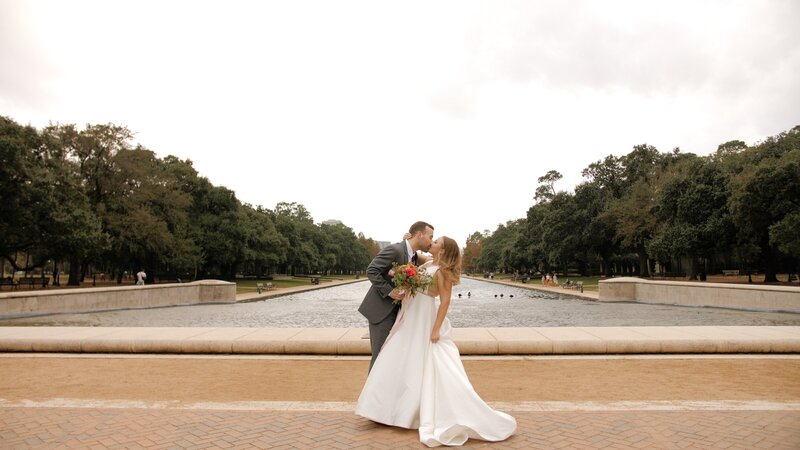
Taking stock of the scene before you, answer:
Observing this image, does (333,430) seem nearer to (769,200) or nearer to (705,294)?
(705,294)

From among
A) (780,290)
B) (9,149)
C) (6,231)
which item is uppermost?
(9,149)

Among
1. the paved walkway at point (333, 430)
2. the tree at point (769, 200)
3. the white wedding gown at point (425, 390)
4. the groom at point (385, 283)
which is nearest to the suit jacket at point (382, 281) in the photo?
the groom at point (385, 283)

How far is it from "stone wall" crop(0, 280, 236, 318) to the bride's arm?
18.1m

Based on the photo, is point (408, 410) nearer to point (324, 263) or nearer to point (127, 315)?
point (127, 315)

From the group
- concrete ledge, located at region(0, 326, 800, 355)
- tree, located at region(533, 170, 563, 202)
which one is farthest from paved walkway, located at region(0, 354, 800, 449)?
tree, located at region(533, 170, 563, 202)

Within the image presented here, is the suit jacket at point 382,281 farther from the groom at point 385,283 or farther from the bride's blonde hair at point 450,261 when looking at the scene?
the bride's blonde hair at point 450,261

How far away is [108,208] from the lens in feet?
133

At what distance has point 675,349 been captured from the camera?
31.7ft

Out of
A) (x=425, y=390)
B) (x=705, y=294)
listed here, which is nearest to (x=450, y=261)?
(x=425, y=390)

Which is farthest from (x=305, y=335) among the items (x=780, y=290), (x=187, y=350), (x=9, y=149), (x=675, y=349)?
(x=9, y=149)

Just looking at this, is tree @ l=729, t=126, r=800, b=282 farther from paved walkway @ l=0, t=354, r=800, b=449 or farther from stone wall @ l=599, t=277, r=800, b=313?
paved walkway @ l=0, t=354, r=800, b=449

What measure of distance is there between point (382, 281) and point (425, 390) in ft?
4.35

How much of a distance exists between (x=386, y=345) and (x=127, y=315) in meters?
17.6

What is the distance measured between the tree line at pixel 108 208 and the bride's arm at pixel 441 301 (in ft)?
107
